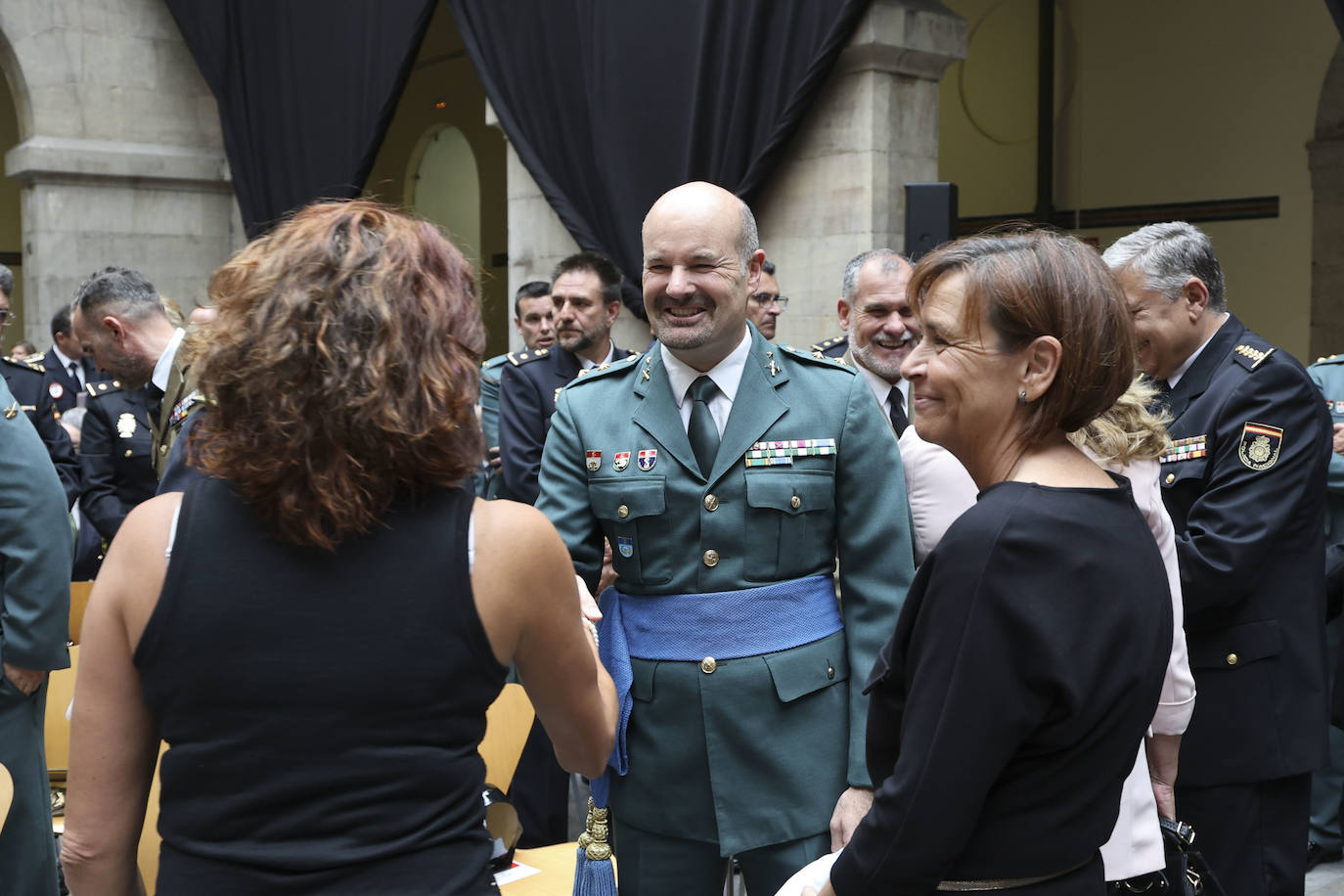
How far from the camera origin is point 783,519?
2273mm

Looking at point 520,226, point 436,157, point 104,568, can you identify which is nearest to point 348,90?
point 520,226

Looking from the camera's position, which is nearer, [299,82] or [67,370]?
[67,370]

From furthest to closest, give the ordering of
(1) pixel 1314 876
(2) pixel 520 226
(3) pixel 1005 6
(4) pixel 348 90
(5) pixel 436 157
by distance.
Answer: (5) pixel 436 157 < (3) pixel 1005 6 < (4) pixel 348 90 < (2) pixel 520 226 < (1) pixel 1314 876

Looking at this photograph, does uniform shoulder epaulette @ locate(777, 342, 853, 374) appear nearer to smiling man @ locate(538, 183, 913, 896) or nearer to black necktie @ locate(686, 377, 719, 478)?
smiling man @ locate(538, 183, 913, 896)

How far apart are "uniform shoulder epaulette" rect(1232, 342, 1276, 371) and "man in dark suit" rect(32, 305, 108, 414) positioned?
266 inches

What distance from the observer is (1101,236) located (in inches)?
420

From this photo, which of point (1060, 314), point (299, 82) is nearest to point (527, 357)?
point (1060, 314)

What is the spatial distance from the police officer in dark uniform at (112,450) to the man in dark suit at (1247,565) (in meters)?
3.58

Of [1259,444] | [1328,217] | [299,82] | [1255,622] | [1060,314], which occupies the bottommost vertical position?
[1255,622]

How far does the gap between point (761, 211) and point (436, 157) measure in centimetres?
937

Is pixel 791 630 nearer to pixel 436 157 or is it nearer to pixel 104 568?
pixel 104 568

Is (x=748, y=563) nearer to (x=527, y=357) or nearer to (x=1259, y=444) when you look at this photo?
(x=1259, y=444)

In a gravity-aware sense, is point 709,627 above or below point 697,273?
below

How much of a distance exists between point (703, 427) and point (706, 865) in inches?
30.0
